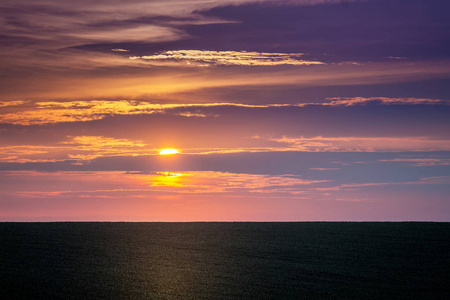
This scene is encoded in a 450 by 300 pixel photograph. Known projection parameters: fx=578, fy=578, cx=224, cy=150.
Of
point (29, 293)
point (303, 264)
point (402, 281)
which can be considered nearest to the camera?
point (29, 293)

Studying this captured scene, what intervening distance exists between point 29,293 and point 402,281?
10522 millimetres

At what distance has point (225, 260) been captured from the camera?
19.0m

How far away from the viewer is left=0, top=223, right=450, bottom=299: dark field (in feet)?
50.5

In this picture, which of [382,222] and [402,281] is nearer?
[402,281]

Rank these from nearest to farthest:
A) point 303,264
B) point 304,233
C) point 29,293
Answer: point 29,293
point 303,264
point 304,233

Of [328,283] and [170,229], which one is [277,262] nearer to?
[328,283]

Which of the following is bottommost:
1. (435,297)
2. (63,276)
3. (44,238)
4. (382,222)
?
(435,297)

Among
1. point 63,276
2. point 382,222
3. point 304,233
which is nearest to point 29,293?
point 63,276

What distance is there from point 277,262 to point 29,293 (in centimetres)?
807

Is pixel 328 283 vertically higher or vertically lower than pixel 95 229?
lower

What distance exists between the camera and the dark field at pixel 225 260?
15.4 meters

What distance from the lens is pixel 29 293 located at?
14477 millimetres

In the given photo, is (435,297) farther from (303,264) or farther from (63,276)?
(63,276)

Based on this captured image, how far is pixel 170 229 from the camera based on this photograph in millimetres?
24906
